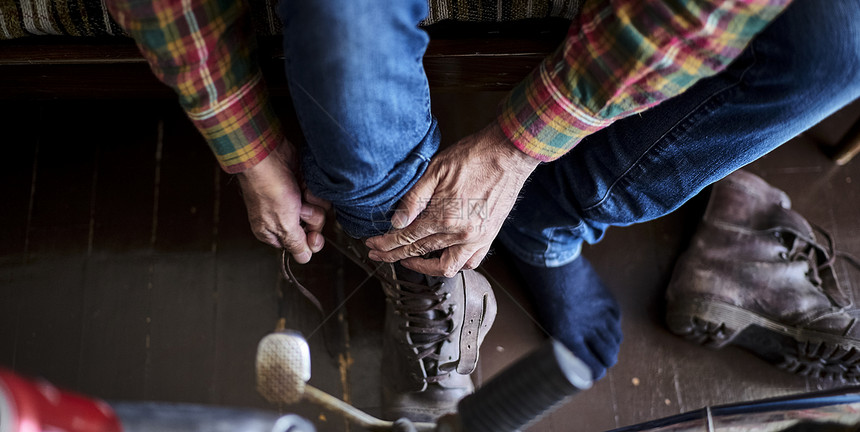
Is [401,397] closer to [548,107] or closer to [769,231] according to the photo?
[548,107]

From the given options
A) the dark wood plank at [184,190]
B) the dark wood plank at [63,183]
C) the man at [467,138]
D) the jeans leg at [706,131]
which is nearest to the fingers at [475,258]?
the man at [467,138]

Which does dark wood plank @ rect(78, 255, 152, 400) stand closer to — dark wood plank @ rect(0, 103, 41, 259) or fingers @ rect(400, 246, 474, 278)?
dark wood plank @ rect(0, 103, 41, 259)

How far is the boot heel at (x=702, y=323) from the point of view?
0.73 m


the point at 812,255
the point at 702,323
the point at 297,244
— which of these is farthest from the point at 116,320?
the point at 812,255

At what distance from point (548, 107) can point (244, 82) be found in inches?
9.8

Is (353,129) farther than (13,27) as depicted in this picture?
No

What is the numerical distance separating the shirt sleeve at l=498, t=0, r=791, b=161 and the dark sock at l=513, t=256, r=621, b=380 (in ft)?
0.84

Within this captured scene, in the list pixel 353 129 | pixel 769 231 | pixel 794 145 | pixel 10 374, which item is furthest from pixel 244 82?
pixel 794 145

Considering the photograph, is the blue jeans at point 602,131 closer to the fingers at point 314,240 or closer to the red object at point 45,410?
the fingers at point 314,240

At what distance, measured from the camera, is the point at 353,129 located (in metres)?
0.46

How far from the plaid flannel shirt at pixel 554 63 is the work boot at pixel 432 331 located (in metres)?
0.18

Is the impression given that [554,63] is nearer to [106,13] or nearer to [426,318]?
[426,318]

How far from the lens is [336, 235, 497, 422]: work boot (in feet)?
2.06

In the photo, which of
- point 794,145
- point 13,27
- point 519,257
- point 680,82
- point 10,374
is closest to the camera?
point 10,374
